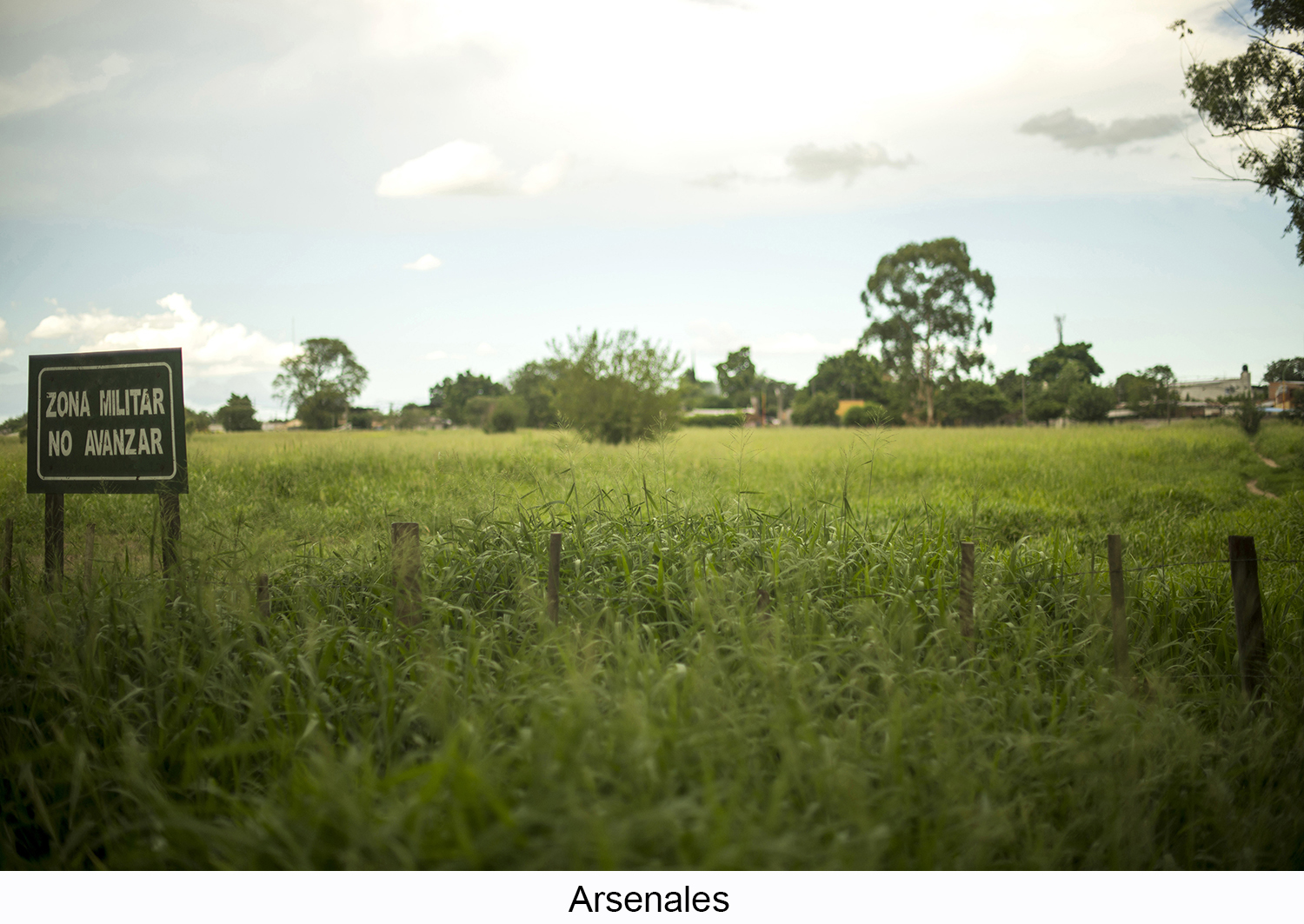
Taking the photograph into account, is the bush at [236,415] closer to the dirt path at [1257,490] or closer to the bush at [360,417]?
the bush at [360,417]

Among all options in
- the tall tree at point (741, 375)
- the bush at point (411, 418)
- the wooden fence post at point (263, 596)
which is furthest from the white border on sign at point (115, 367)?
the tall tree at point (741, 375)

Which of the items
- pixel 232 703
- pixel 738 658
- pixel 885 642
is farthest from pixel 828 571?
pixel 232 703

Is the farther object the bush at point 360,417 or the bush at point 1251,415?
the bush at point 360,417

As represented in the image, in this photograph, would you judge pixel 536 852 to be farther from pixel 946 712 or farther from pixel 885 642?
pixel 885 642

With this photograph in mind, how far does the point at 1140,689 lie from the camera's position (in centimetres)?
309

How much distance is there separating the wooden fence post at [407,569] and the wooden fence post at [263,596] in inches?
23.0

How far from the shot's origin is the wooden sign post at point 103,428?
4352mm

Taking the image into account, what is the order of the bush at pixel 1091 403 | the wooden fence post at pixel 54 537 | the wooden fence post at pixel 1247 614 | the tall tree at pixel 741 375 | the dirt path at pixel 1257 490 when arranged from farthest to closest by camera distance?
the tall tree at pixel 741 375 → the bush at pixel 1091 403 → the dirt path at pixel 1257 490 → the wooden fence post at pixel 54 537 → the wooden fence post at pixel 1247 614

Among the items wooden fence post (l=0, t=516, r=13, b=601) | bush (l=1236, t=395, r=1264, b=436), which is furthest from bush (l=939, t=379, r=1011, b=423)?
wooden fence post (l=0, t=516, r=13, b=601)

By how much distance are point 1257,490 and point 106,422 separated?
46.6 feet

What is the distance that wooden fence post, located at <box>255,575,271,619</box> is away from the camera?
321cm

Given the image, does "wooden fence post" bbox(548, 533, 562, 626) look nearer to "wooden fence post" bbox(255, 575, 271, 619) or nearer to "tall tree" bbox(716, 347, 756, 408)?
"wooden fence post" bbox(255, 575, 271, 619)

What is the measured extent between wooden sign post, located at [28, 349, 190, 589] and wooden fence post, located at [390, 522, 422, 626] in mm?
1930

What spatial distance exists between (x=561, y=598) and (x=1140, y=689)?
2758 mm
